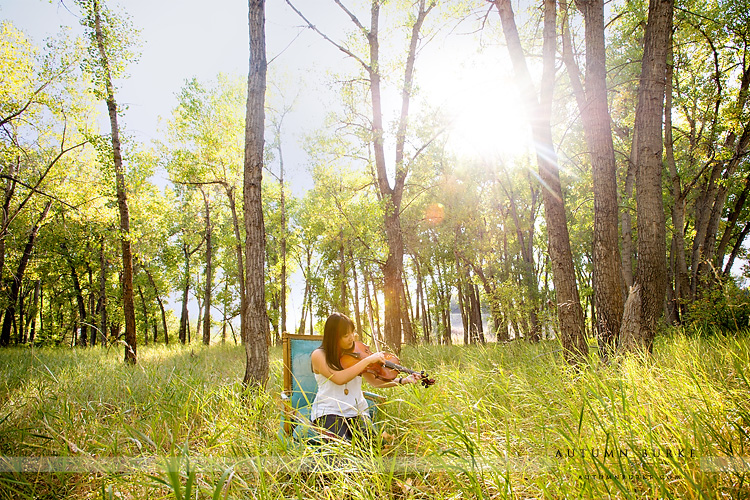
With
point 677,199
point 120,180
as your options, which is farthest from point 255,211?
point 677,199

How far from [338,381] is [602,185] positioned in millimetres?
4325

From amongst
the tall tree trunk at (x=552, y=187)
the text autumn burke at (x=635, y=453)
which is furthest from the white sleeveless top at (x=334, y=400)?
the tall tree trunk at (x=552, y=187)

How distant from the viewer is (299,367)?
3783 millimetres

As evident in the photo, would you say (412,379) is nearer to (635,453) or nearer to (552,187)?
(635,453)

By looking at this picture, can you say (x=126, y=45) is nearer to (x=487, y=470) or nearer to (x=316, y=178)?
(x=316, y=178)

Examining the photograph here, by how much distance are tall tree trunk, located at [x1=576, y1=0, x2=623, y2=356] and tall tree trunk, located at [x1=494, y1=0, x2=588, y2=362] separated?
0.39 meters

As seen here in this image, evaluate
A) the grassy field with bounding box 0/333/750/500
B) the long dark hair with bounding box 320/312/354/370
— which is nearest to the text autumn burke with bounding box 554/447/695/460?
the grassy field with bounding box 0/333/750/500

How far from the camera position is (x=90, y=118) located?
40.5ft

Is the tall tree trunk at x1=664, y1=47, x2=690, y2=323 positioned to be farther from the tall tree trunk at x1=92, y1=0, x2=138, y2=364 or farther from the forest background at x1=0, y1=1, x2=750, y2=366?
the tall tree trunk at x1=92, y1=0, x2=138, y2=364

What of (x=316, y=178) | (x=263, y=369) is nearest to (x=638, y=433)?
(x=263, y=369)

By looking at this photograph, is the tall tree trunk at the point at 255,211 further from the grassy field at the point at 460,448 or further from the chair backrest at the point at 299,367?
the chair backrest at the point at 299,367

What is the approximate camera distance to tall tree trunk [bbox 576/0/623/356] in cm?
462

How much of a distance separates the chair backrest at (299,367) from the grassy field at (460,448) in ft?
0.97

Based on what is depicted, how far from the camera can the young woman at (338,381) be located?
299 centimetres
